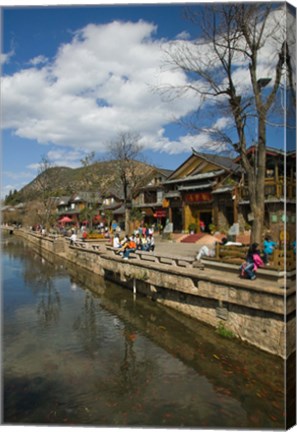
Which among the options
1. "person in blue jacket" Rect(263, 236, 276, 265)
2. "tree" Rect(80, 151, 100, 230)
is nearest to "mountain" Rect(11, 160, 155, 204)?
"tree" Rect(80, 151, 100, 230)

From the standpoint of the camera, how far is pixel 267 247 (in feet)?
21.7

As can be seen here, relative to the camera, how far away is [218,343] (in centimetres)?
880

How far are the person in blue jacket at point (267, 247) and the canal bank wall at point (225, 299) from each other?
22.0 inches

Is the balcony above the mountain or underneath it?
underneath

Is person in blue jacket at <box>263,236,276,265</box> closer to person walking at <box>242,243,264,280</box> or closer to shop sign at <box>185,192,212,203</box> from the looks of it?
person walking at <box>242,243,264,280</box>

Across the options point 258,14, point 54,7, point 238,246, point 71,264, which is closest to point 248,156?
point 238,246

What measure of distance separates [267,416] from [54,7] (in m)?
7.53

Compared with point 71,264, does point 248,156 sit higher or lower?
higher

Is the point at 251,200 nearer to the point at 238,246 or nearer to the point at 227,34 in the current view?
the point at 238,246

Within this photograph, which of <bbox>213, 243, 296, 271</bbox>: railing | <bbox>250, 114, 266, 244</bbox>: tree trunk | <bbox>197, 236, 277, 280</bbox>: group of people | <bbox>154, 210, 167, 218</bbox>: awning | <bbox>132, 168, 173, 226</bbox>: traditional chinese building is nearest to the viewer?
<bbox>213, 243, 296, 271</bbox>: railing

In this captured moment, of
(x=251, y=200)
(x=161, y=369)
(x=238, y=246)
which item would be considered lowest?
(x=161, y=369)

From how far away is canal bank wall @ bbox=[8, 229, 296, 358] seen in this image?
657cm

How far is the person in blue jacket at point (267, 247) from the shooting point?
6.32 metres

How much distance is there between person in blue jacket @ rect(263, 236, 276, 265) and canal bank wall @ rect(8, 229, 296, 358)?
0.56 metres
